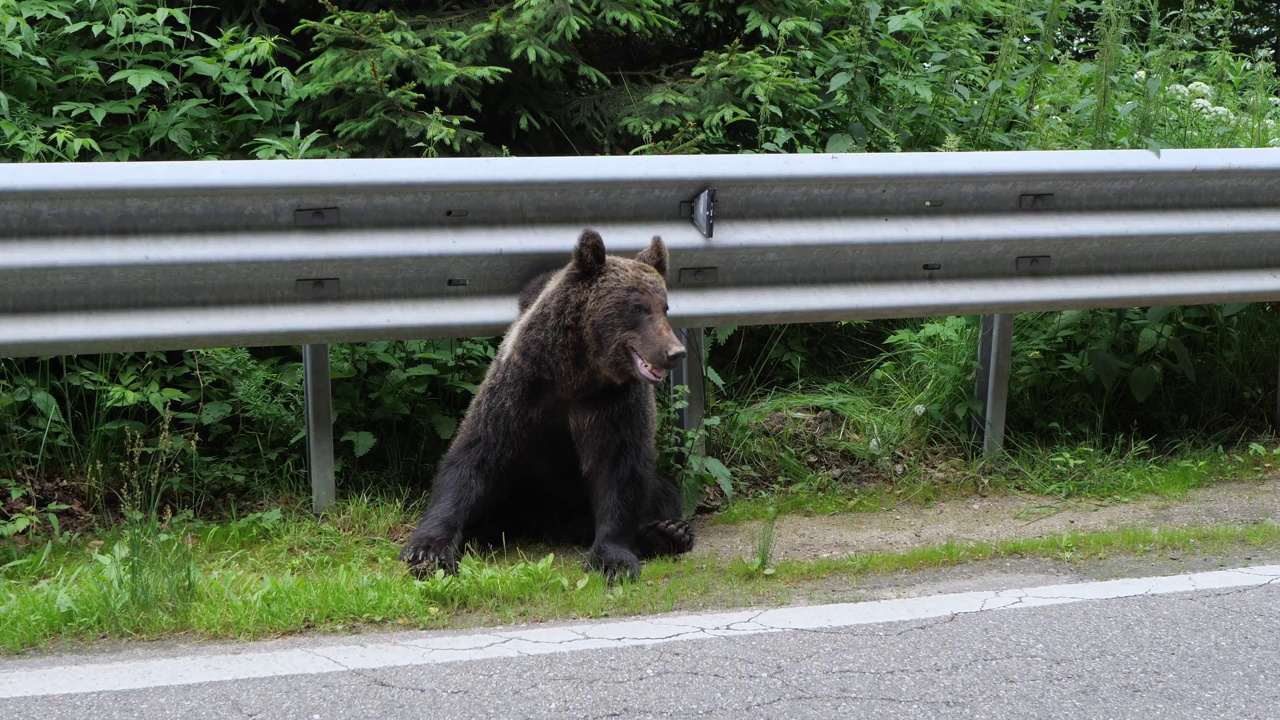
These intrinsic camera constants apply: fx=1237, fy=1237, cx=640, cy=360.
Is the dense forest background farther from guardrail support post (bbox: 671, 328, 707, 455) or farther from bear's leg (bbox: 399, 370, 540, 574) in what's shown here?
bear's leg (bbox: 399, 370, 540, 574)

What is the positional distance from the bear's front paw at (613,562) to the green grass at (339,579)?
7 cm

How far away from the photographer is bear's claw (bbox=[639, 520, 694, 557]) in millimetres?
4523

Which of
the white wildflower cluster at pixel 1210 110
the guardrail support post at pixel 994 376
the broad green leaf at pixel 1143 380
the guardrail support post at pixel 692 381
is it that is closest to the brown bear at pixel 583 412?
the guardrail support post at pixel 692 381

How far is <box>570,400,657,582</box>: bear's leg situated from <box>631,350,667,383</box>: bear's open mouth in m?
0.22

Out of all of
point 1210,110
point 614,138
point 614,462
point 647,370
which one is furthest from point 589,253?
point 1210,110

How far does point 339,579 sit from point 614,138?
346 centimetres

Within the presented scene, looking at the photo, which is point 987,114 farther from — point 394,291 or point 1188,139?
point 394,291

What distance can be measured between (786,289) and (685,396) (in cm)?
60

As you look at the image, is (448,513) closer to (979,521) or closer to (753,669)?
(753,669)

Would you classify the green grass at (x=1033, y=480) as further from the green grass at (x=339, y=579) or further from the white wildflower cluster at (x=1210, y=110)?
the white wildflower cluster at (x=1210, y=110)

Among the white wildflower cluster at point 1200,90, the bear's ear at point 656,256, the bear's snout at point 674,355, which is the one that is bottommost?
the bear's snout at point 674,355

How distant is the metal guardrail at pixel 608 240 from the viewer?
4.11 metres

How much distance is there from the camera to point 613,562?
423cm

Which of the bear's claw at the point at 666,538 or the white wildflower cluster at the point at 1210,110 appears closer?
the bear's claw at the point at 666,538
